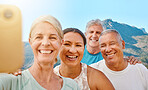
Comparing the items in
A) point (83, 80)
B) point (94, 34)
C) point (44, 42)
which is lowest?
point (83, 80)

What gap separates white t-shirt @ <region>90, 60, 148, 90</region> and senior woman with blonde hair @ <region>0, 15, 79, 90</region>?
4.53ft

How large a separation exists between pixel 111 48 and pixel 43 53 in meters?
1.64

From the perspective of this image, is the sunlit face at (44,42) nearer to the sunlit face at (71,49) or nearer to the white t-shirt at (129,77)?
the sunlit face at (71,49)

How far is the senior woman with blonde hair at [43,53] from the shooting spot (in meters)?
1.43

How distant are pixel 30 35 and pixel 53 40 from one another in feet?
0.84

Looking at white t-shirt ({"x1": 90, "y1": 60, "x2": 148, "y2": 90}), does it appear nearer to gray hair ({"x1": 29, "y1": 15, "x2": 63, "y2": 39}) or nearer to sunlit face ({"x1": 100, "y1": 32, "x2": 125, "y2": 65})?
sunlit face ({"x1": 100, "y1": 32, "x2": 125, "y2": 65})

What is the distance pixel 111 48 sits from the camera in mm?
2754

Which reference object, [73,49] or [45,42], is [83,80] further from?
[45,42]

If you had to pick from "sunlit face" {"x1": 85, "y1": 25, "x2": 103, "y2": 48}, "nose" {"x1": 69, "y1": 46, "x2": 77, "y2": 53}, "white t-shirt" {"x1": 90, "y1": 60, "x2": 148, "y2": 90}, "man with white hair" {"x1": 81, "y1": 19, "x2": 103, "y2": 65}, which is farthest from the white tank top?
"sunlit face" {"x1": 85, "y1": 25, "x2": 103, "y2": 48}

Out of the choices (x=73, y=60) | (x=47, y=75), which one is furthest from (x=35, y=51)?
(x=73, y=60)

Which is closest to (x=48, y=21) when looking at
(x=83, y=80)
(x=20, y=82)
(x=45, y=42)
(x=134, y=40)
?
(x=45, y=42)

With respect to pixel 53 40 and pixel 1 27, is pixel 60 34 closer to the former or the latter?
pixel 53 40

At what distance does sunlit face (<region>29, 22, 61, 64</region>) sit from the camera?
1.44 meters

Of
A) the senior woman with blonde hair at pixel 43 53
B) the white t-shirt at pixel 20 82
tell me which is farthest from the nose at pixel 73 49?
the white t-shirt at pixel 20 82
